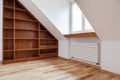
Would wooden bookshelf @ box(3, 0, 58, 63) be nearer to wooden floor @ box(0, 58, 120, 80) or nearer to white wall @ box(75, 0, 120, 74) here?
wooden floor @ box(0, 58, 120, 80)

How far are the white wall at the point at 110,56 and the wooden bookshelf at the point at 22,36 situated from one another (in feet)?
6.26

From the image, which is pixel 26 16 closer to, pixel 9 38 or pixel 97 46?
pixel 9 38

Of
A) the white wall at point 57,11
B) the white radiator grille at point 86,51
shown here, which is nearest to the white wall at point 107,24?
the white radiator grille at point 86,51

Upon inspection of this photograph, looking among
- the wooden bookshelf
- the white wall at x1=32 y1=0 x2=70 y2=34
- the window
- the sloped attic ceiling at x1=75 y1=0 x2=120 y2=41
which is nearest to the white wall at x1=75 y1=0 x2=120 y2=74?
the sloped attic ceiling at x1=75 y1=0 x2=120 y2=41

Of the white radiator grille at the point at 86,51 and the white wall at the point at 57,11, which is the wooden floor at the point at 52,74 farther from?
the white wall at the point at 57,11

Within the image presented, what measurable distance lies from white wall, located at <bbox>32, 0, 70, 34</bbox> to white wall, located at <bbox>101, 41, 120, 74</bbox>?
1372 millimetres

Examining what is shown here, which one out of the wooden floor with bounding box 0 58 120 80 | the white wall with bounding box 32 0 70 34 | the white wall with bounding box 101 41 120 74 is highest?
the white wall with bounding box 32 0 70 34

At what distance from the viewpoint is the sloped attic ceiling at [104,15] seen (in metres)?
1.52

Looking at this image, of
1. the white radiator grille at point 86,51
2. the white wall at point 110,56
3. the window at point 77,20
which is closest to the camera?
the white wall at point 110,56

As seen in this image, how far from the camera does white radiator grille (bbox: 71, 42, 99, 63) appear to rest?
2.39 metres

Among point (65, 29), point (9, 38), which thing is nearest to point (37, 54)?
point (9, 38)

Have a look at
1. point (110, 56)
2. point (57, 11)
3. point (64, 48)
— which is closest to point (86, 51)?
point (110, 56)

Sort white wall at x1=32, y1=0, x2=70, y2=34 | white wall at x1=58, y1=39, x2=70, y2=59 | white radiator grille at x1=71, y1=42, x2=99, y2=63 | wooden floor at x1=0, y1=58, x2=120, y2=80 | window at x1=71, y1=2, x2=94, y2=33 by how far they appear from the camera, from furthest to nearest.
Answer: white wall at x1=58, y1=39, x2=70, y2=59 → window at x1=71, y1=2, x2=94, y2=33 → white wall at x1=32, y1=0, x2=70, y2=34 → white radiator grille at x1=71, y1=42, x2=99, y2=63 → wooden floor at x1=0, y1=58, x2=120, y2=80

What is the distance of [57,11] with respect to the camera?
303 centimetres
